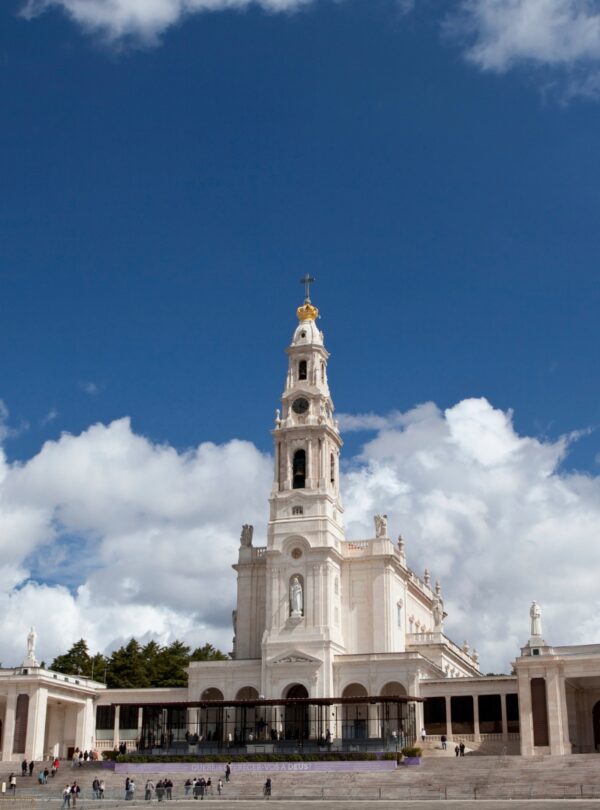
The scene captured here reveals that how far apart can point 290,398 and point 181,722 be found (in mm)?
24761

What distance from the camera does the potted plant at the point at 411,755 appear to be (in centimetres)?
5903

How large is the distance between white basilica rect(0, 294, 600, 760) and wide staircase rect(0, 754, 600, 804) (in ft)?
18.7

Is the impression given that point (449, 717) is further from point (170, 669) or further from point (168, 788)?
point (170, 669)

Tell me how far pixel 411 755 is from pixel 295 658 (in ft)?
51.3

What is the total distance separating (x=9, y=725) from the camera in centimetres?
7119

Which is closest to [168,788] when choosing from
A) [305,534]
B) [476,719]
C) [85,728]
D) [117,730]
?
[476,719]

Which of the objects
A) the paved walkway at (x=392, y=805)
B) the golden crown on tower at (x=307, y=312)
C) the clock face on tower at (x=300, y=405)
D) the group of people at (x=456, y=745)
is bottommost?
the paved walkway at (x=392, y=805)

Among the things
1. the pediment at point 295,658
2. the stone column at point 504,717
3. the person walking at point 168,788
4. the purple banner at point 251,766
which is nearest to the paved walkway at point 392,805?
the person walking at point 168,788

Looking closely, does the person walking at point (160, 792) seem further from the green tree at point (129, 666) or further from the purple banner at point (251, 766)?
the green tree at point (129, 666)

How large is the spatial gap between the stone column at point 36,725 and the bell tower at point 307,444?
1895cm

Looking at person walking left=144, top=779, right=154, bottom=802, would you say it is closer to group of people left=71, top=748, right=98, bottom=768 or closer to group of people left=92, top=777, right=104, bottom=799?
group of people left=92, top=777, right=104, bottom=799

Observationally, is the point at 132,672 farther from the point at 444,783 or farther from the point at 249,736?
the point at 444,783

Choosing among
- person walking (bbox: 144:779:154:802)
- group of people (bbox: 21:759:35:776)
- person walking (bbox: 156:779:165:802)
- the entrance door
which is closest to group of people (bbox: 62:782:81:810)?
person walking (bbox: 144:779:154:802)

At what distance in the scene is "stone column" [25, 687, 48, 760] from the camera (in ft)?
231
